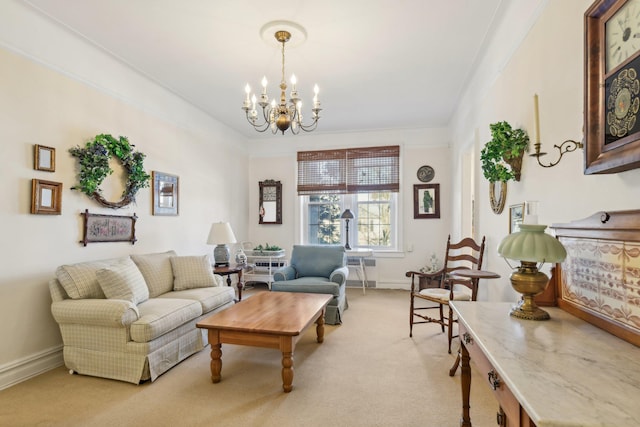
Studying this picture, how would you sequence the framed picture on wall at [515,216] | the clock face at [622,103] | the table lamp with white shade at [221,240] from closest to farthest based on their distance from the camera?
the clock face at [622,103], the framed picture on wall at [515,216], the table lamp with white shade at [221,240]

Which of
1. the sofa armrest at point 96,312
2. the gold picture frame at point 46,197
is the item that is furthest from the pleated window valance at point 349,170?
the sofa armrest at point 96,312

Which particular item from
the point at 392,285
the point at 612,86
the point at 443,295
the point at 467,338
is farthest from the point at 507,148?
the point at 392,285

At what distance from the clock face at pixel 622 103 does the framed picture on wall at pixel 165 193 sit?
4.05 meters

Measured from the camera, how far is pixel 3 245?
2.43 meters

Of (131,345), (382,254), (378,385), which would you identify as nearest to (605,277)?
(378,385)

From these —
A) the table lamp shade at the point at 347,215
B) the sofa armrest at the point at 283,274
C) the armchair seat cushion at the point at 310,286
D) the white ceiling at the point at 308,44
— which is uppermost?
the white ceiling at the point at 308,44

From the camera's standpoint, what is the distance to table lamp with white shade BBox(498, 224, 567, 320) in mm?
1371

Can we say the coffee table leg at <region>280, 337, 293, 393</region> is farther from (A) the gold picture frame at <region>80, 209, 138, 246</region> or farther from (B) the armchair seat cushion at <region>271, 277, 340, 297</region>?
(A) the gold picture frame at <region>80, 209, 138, 246</region>

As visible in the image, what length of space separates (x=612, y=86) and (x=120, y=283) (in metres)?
3.25

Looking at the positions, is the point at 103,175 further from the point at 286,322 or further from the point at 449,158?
the point at 449,158

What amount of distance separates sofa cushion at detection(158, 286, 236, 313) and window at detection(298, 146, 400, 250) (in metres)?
2.76

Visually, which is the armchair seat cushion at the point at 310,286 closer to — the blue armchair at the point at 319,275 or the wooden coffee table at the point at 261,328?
the blue armchair at the point at 319,275

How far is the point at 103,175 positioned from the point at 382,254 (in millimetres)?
4250

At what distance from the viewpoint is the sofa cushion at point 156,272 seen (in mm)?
3276
